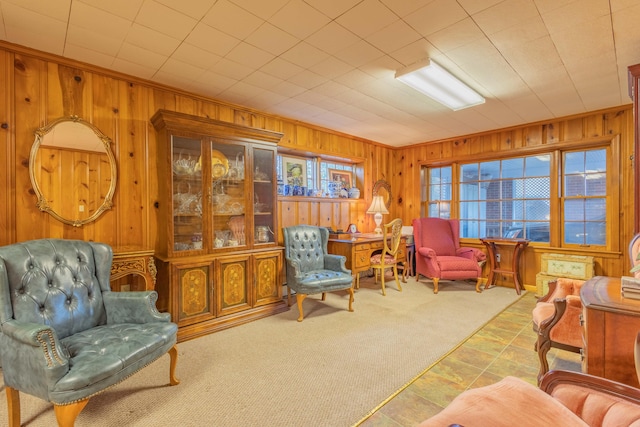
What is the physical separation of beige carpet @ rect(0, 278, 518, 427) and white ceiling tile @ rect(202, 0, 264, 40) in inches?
101

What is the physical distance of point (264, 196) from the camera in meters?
3.62

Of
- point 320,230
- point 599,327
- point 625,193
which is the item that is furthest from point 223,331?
point 625,193

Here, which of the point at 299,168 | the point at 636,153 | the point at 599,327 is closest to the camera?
the point at 599,327

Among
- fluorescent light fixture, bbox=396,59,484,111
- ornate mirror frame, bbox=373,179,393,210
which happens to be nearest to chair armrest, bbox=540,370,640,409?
fluorescent light fixture, bbox=396,59,484,111

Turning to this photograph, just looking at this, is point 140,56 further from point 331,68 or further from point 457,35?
point 457,35

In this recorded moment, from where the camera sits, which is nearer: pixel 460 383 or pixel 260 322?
pixel 460 383

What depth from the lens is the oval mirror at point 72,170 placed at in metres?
2.51

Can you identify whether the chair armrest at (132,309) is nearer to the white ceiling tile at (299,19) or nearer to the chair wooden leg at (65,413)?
the chair wooden leg at (65,413)

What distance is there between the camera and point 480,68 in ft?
9.12

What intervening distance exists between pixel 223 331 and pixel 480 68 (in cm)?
357

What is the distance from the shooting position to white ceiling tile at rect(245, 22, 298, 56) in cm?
221

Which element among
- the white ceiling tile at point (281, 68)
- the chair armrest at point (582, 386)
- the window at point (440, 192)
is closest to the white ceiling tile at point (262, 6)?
the white ceiling tile at point (281, 68)

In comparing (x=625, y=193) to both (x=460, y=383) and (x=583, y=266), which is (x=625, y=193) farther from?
(x=460, y=383)

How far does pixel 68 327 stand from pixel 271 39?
2.49m
